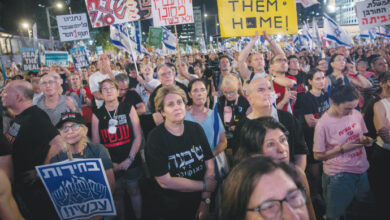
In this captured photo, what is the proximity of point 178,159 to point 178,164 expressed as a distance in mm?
50

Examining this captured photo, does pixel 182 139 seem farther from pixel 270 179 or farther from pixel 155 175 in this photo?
pixel 270 179

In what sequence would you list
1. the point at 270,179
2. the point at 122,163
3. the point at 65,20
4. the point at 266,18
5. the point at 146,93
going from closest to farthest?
1. the point at 270,179
2. the point at 122,163
3. the point at 266,18
4. the point at 146,93
5. the point at 65,20

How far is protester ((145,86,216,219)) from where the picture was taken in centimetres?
237

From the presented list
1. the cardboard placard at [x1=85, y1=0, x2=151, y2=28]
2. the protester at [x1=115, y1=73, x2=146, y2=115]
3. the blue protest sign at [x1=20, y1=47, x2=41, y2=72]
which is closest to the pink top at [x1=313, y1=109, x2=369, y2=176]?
the protester at [x1=115, y1=73, x2=146, y2=115]

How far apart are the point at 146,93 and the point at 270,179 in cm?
453

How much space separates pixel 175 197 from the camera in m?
2.44

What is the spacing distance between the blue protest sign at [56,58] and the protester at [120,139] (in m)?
6.40

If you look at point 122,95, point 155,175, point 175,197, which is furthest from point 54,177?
point 122,95

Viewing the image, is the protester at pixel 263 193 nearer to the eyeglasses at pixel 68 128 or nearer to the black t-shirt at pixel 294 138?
the black t-shirt at pixel 294 138

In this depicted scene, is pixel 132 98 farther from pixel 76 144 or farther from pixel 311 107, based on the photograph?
pixel 311 107

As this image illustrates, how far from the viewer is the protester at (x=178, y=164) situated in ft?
7.79

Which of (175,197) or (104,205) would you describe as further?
(175,197)

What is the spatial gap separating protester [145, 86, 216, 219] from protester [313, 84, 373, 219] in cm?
141

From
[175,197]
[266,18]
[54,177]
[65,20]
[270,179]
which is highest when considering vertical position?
[65,20]
